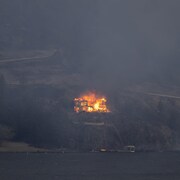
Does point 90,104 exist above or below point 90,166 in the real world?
above

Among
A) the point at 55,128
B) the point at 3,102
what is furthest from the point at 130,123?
the point at 3,102

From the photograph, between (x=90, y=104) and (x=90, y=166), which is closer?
(x=90, y=166)

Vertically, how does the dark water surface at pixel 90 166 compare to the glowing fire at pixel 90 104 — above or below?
below

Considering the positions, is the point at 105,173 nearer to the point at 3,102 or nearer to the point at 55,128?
the point at 55,128

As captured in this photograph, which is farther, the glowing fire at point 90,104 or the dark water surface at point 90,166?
the glowing fire at point 90,104
